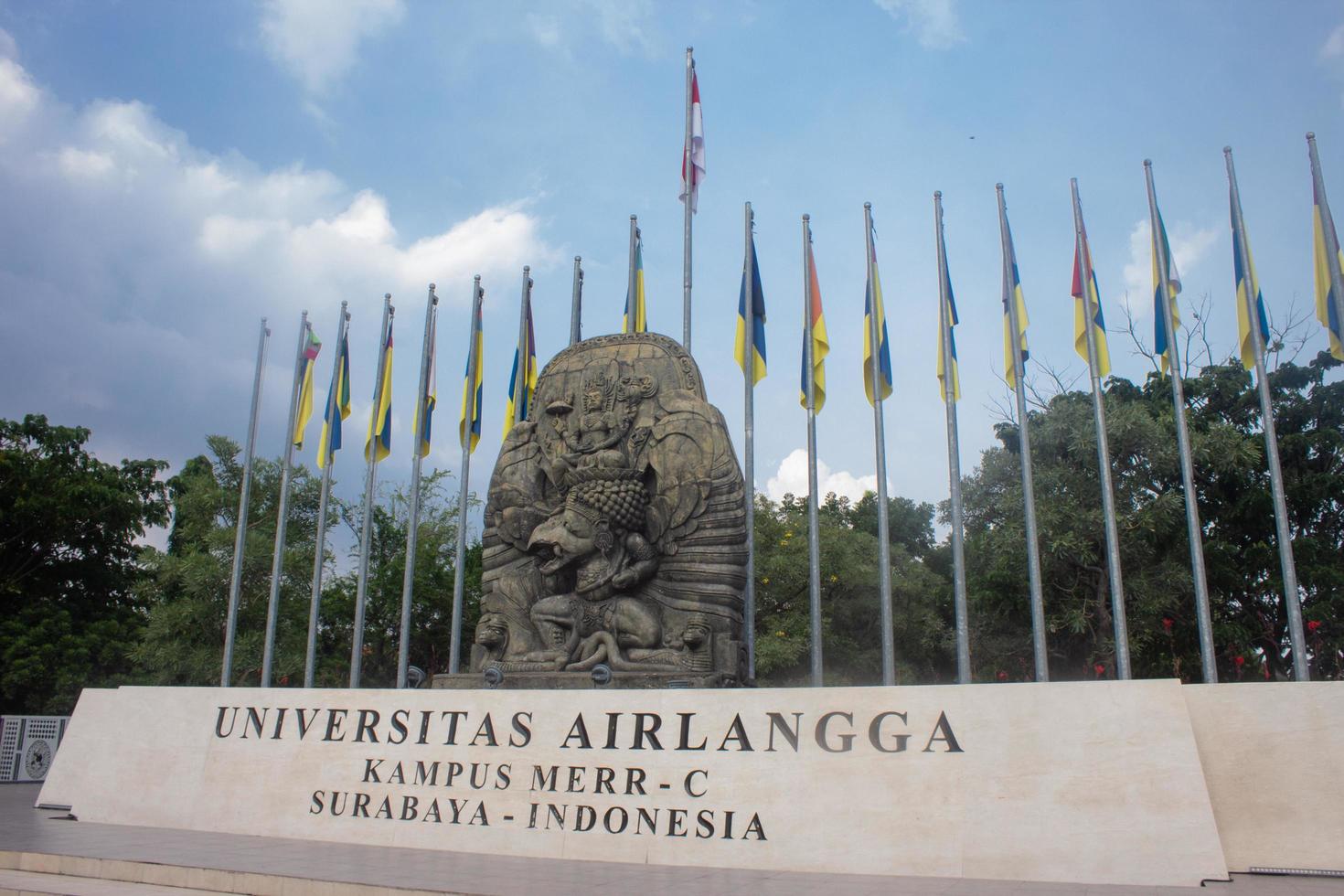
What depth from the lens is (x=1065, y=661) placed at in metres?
21.9

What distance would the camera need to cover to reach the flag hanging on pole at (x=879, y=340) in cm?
1456

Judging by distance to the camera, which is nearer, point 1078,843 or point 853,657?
point 1078,843

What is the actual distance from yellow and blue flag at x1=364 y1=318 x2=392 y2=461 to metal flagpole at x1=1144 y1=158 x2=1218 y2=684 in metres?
12.1

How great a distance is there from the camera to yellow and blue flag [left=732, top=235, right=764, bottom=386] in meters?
15.2

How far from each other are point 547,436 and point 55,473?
19985 mm

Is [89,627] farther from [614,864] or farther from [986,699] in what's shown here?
[986,699]

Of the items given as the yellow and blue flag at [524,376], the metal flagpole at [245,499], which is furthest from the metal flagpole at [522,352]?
the metal flagpole at [245,499]

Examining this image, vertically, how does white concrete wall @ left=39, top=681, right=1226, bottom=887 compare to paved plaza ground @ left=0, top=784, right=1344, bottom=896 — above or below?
above

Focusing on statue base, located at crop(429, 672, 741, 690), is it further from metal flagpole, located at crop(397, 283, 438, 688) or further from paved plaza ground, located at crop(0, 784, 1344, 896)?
metal flagpole, located at crop(397, 283, 438, 688)

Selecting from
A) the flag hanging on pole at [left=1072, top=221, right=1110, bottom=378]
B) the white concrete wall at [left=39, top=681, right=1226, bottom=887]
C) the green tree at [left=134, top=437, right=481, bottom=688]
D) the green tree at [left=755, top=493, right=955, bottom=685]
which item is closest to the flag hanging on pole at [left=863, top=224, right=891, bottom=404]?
the flag hanging on pole at [left=1072, top=221, right=1110, bottom=378]

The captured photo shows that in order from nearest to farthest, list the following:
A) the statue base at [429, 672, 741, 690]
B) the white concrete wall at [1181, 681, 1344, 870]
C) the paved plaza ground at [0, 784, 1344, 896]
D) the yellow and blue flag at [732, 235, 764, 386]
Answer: the paved plaza ground at [0, 784, 1344, 896]
the white concrete wall at [1181, 681, 1344, 870]
the statue base at [429, 672, 741, 690]
the yellow and blue flag at [732, 235, 764, 386]

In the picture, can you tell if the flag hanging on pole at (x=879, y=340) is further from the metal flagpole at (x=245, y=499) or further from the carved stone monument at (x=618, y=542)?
the metal flagpole at (x=245, y=499)

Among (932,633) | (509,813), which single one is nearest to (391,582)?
(932,633)

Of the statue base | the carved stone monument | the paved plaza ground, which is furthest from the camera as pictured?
the carved stone monument
